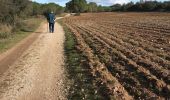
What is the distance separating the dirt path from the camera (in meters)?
10.8

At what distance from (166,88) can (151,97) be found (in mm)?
809

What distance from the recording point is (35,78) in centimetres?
1284

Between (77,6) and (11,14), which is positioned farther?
(77,6)

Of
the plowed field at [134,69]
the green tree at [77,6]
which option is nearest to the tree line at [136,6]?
the green tree at [77,6]

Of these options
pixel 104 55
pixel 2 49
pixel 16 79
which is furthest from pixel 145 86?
pixel 2 49

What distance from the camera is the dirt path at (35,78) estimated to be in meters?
10.8

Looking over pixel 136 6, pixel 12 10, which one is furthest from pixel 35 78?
pixel 136 6

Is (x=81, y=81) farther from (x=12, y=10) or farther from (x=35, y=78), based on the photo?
(x=12, y=10)

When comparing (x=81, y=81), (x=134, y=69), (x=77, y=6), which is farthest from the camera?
(x=77, y=6)

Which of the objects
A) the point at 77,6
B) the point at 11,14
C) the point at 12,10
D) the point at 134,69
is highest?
the point at 12,10

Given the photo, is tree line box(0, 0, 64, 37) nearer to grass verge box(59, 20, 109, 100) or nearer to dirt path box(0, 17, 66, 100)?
dirt path box(0, 17, 66, 100)

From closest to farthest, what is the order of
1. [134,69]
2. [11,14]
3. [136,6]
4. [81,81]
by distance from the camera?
1. [81,81]
2. [134,69]
3. [11,14]
4. [136,6]

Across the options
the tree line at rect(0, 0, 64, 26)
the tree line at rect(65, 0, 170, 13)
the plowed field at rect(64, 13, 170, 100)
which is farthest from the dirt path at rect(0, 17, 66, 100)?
the tree line at rect(65, 0, 170, 13)

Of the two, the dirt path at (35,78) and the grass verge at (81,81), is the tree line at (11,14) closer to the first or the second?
the dirt path at (35,78)
